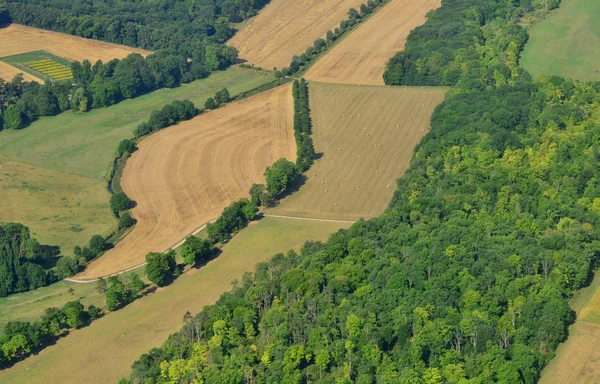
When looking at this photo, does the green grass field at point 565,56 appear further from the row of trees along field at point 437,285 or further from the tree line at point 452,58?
the row of trees along field at point 437,285

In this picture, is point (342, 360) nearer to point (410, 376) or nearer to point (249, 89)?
point (410, 376)

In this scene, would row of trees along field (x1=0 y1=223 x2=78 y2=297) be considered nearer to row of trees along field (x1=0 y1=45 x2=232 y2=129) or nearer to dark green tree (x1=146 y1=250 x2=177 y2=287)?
dark green tree (x1=146 y1=250 x2=177 y2=287)

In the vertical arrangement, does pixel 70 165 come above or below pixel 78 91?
below

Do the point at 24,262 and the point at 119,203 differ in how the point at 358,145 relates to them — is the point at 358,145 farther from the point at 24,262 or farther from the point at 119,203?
the point at 24,262

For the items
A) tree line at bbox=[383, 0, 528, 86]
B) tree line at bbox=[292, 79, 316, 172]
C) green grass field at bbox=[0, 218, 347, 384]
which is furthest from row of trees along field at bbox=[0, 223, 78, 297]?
tree line at bbox=[383, 0, 528, 86]

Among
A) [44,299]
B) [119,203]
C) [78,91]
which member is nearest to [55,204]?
[119,203]

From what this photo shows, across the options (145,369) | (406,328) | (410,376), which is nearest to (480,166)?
(406,328)

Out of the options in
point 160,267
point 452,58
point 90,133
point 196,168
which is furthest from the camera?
point 452,58
